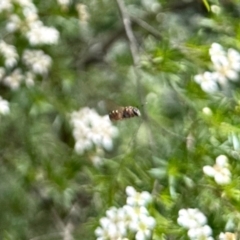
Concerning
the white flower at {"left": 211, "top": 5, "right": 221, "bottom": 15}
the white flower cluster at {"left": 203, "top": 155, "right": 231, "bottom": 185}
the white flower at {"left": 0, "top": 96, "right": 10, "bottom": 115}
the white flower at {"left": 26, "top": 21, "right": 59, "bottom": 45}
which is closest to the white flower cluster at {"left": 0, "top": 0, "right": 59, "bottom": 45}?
the white flower at {"left": 26, "top": 21, "right": 59, "bottom": 45}

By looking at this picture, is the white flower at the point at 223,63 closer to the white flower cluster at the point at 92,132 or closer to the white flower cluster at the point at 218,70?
the white flower cluster at the point at 218,70

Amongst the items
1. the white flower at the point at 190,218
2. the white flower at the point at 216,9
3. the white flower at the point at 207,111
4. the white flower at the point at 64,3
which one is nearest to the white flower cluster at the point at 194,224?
the white flower at the point at 190,218

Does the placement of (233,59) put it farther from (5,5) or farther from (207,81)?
(5,5)

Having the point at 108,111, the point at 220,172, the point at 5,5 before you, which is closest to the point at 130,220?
the point at 220,172

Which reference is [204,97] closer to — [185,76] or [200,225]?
[185,76]

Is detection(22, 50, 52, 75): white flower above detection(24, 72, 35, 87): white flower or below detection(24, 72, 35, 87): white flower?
above

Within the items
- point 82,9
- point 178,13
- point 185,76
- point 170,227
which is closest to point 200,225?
point 170,227

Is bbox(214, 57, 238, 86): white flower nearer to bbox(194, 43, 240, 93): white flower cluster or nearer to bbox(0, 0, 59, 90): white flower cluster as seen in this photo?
bbox(194, 43, 240, 93): white flower cluster
